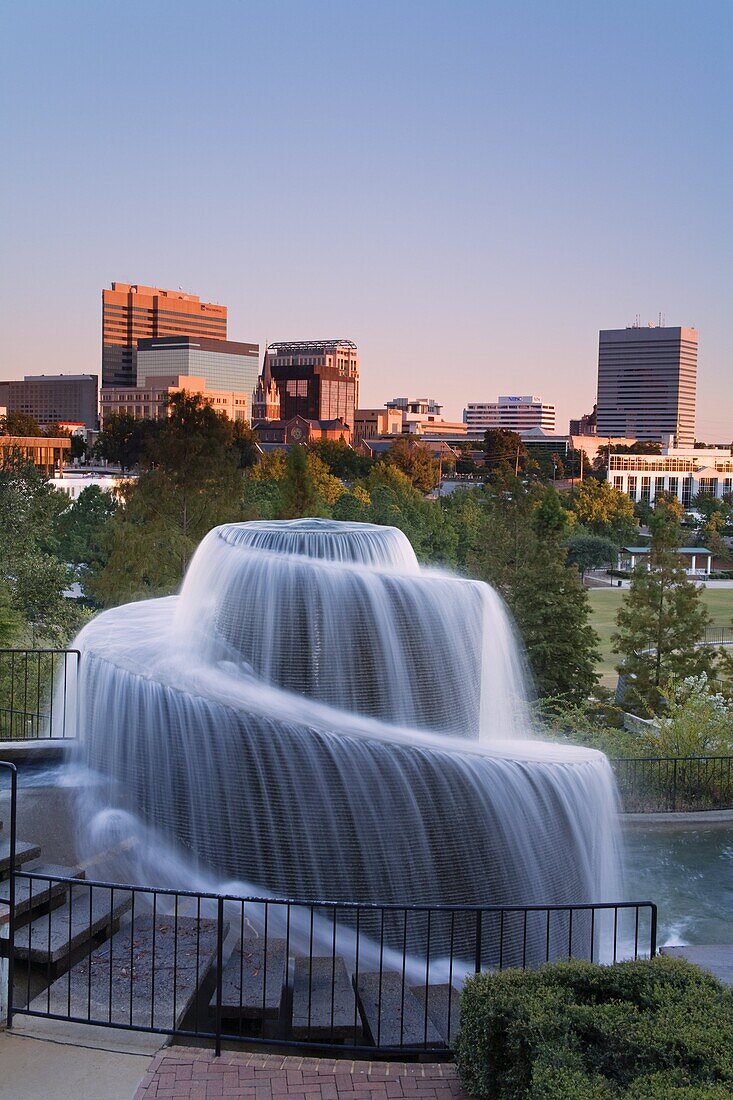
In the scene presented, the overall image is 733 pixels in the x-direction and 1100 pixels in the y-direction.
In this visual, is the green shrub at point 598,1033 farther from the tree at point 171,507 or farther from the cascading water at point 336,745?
the tree at point 171,507

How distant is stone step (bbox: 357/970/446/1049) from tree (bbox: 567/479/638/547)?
80867 mm

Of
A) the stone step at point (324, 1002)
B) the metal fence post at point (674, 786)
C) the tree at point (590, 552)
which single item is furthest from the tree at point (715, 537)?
the stone step at point (324, 1002)

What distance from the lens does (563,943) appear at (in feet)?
29.7

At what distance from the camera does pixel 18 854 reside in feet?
25.9

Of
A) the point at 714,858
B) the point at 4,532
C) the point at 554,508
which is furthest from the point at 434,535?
the point at 714,858

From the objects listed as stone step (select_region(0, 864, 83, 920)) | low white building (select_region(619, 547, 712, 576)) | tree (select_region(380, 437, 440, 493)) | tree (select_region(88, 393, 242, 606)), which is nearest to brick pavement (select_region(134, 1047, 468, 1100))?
stone step (select_region(0, 864, 83, 920))

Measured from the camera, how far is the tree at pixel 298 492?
37906 mm

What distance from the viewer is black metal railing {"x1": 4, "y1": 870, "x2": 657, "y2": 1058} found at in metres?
6.43

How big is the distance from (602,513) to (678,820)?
80.0 metres

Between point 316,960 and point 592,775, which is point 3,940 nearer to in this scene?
point 316,960

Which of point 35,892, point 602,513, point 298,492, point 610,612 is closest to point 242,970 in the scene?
point 35,892

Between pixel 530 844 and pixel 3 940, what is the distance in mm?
4637

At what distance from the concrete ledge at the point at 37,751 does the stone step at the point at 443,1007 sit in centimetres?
520

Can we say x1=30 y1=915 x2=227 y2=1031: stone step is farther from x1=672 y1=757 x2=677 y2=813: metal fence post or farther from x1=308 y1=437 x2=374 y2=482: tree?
x1=308 y1=437 x2=374 y2=482: tree
